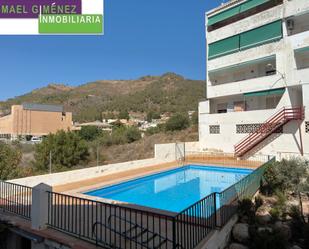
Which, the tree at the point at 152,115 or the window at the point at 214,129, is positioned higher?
the tree at the point at 152,115

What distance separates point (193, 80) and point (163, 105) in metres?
20.0

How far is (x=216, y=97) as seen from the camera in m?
27.5

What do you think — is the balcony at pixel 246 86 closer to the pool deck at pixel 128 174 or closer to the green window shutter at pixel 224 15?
the pool deck at pixel 128 174

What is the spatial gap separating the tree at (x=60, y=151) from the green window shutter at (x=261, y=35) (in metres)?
21.2

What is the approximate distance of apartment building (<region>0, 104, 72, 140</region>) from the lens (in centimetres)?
8150

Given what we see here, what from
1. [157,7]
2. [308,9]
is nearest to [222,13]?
[308,9]

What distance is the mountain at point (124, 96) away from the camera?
271 ft

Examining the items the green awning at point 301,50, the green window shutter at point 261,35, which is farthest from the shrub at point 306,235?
the green window shutter at point 261,35

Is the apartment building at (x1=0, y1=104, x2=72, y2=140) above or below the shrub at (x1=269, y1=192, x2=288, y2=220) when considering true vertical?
above

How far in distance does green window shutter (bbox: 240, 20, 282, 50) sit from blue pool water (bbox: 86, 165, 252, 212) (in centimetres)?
1285

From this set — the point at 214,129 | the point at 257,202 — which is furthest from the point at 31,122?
the point at 257,202

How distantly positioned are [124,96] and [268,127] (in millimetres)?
93457

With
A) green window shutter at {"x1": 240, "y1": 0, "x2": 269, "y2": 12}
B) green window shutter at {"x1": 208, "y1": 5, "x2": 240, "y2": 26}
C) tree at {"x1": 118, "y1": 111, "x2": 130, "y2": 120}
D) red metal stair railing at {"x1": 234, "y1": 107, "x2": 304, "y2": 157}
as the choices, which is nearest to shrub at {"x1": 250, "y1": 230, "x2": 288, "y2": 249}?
red metal stair railing at {"x1": 234, "y1": 107, "x2": 304, "y2": 157}

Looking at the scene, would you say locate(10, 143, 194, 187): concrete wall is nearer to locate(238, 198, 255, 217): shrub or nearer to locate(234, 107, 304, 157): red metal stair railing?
locate(234, 107, 304, 157): red metal stair railing
